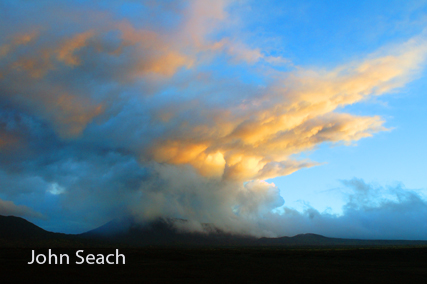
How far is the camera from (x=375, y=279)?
47.5 metres

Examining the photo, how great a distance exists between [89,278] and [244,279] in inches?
896

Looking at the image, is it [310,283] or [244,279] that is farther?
[244,279]

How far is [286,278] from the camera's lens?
48281mm

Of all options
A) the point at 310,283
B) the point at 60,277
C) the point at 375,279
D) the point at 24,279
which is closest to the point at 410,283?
the point at 375,279

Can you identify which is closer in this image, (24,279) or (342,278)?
(24,279)

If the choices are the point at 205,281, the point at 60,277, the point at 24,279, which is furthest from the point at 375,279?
the point at 24,279

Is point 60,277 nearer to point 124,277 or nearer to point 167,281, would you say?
point 124,277

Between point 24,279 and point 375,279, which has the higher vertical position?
point 24,279

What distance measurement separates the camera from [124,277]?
47031mm

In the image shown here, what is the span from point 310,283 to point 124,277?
27.1 m

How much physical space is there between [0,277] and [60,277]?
8.47 meters

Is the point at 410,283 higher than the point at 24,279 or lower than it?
lower

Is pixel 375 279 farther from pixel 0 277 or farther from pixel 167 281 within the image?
pixel 0 277

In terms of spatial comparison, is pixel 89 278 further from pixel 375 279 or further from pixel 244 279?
pixel 375 279
